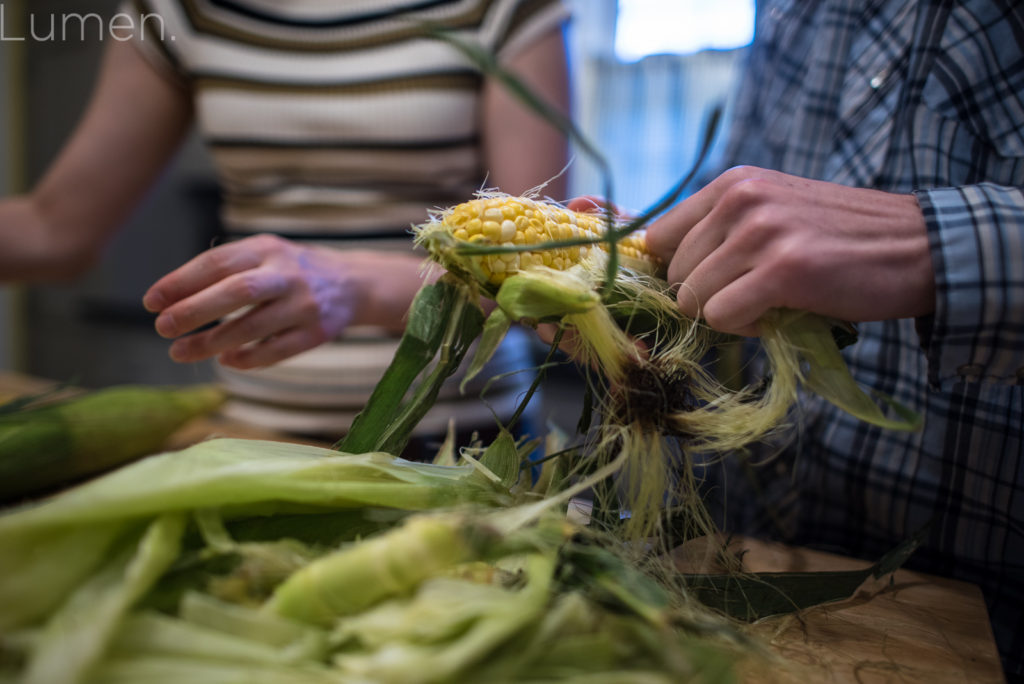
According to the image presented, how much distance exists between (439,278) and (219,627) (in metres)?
0.27

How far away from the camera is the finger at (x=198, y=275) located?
0.56 meters

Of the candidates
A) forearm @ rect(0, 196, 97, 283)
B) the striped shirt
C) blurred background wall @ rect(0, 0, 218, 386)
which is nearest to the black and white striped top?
the striped shirt

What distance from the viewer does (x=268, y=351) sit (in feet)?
2.11

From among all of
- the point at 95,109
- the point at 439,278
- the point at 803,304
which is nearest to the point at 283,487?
the point at 439,278

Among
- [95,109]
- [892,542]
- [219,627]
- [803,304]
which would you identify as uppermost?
[95,109]

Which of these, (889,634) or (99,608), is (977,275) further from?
(99,608)

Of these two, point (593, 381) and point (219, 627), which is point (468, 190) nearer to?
point (593, 381)

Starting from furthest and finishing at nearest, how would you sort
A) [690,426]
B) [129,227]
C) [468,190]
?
[129,227] < [468,190] < [690,426]

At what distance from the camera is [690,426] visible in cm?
42

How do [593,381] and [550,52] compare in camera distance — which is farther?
[550,52]

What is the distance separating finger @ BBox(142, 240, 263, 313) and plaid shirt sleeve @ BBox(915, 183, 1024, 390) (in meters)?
0.56

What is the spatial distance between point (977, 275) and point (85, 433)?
0.81 m

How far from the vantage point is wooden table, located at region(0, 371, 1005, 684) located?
0.40 meters

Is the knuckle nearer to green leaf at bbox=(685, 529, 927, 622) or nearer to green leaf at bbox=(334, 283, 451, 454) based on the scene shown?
green leaf at bbox=(334, 283, 451, 454)
